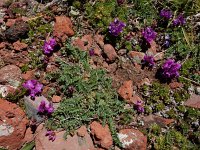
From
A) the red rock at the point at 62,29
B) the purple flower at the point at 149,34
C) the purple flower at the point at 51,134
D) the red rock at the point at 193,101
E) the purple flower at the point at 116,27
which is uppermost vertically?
the purple flower at the point at 116,27

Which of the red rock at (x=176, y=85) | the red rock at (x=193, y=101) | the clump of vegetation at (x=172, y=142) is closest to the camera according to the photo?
the clump of vegetation at (x=172, y=142)

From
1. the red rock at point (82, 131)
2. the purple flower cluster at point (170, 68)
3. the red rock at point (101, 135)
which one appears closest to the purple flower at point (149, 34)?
the purple flower cluster at point (170, 68)

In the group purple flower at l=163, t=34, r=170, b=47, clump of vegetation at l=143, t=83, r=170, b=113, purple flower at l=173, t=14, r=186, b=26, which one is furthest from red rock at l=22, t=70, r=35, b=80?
purple flower at l=173, t=14, r=186, b=26

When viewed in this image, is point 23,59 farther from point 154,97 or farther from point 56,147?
point 154,97

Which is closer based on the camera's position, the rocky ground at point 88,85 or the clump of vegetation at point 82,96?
the rocky ground at point 88,85

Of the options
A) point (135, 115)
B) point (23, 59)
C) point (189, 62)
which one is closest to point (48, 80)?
point (23, 59)

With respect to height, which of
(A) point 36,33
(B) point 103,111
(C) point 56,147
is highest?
(A) point 36,33

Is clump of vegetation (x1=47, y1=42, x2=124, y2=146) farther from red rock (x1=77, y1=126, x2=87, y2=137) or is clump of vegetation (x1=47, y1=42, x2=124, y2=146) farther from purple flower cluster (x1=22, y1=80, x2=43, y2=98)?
purple flower cluster (x1=22, y1=80, x2=43, y2=98)

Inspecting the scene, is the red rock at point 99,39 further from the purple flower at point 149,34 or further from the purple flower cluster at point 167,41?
the purple flower cluster at point 167,41
